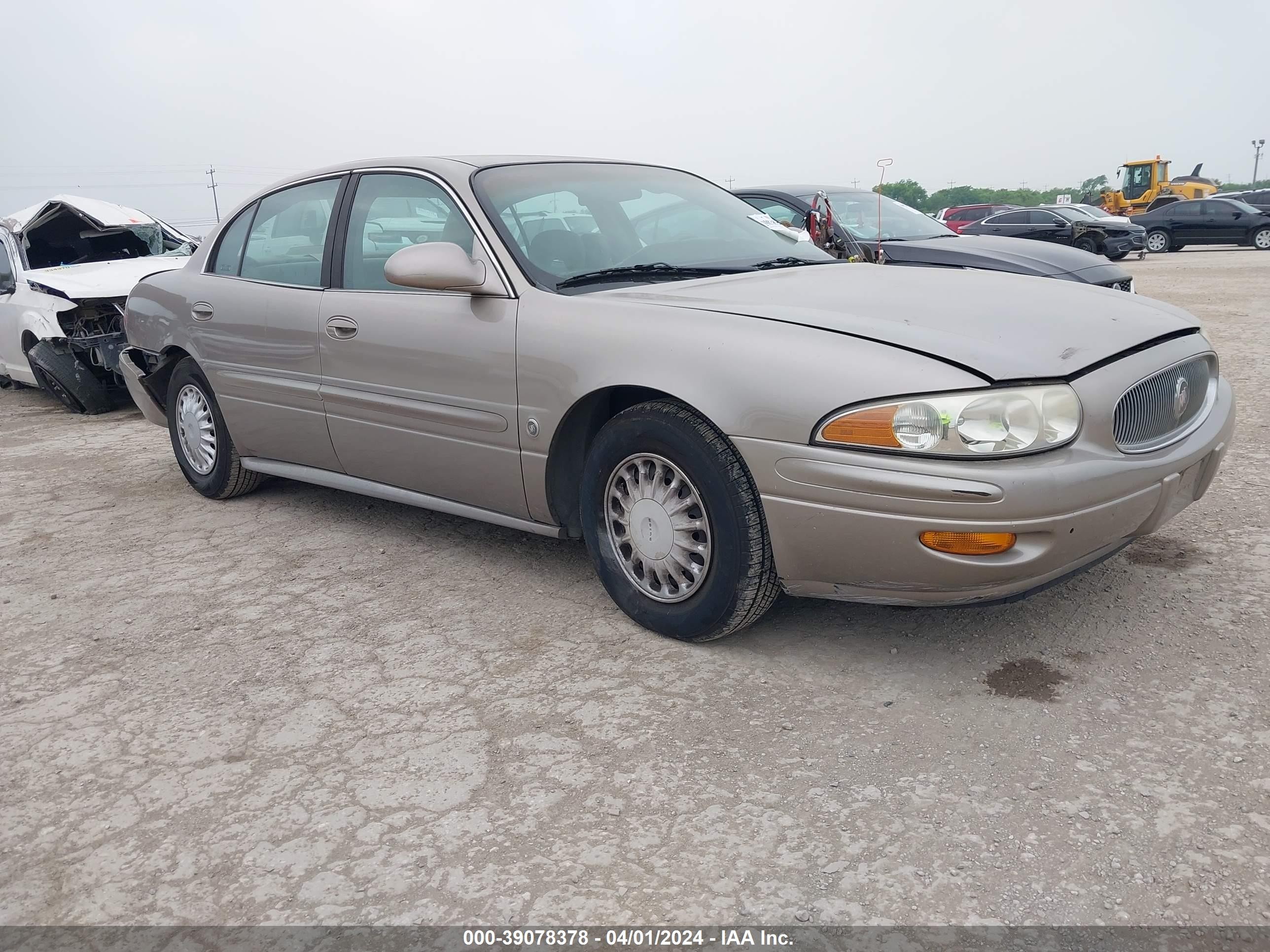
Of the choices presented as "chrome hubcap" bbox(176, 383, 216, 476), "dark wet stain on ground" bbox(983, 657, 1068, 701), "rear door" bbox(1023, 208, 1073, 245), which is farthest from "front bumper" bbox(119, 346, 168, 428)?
"rear door" bbox(1023, 208, 1073, 245)

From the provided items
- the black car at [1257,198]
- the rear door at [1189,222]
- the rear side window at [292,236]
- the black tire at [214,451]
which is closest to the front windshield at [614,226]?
the rear side window at [292,236]

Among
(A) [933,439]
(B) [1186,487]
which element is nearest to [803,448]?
(A) [933,439]

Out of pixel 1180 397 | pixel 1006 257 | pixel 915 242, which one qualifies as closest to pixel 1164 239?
pixel 915 242

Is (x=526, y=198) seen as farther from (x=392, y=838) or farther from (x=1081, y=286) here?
(x=392, y=838)

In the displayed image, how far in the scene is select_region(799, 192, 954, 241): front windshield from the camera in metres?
8.30

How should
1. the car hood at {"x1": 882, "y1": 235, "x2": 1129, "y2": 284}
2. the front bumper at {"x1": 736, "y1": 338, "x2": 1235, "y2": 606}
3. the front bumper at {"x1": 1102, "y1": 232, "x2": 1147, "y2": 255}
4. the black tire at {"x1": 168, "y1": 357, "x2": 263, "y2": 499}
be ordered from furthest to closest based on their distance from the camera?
the front bumper at {"x1": 1102, "y1": 232, "x2": 1147, "y2": 255}
the car hood at {"x1": 882, "y1": 235, "x2": 1129, "y2": 284}
the black tire at {"x1": 168, "y1": 357, "x2": 263, "y2": 499}
the front bumper at {"x1": 736, "y1": 338, "x2": 1235, "y2": 606}

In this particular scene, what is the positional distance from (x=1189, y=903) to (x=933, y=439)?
1.15 m

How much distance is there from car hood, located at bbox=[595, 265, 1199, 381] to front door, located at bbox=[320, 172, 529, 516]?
0.50m

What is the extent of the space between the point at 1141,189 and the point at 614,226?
4061 centimetres

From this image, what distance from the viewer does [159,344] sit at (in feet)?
17.1

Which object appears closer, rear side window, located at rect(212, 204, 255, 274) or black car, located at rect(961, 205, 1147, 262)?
rear side window, located at rect(212, 204, 255, 274)

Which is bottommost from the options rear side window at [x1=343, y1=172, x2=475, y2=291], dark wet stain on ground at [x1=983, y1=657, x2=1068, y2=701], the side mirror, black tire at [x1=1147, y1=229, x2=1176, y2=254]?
black tire at [x1=1147, y1=229, x2=1176, y2=254]

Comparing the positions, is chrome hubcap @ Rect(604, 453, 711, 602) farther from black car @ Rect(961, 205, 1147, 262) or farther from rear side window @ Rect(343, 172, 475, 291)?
black car @ Rect(961, 205, 1147, 262)

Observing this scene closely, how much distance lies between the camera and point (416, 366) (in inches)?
150
